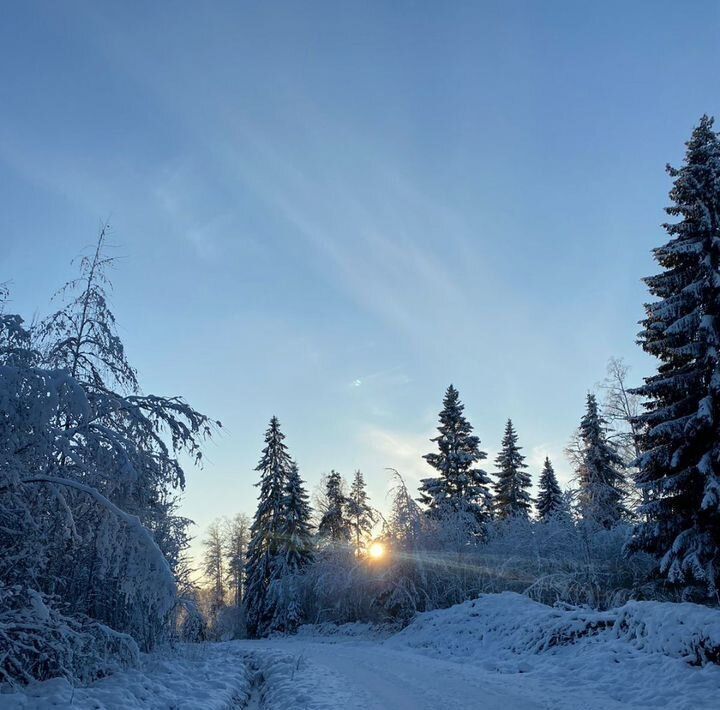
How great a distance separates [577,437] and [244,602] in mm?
23666

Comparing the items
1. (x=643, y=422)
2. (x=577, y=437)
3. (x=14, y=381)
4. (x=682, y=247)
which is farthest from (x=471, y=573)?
(x=14, y=381)

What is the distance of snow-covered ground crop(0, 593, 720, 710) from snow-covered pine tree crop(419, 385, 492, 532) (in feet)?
64.7

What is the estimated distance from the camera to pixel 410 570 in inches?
882

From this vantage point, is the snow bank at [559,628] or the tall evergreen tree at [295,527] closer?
the snow bank at [559,628]

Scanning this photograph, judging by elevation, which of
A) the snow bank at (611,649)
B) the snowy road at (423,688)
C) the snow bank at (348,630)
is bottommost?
the snow bank at (348,630)

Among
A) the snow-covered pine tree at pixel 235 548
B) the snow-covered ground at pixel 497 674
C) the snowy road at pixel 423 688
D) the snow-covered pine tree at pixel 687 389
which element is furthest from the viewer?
the snow-covered pine tree at pixel 235 548

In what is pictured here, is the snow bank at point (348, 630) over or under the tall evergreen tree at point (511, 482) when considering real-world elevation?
under

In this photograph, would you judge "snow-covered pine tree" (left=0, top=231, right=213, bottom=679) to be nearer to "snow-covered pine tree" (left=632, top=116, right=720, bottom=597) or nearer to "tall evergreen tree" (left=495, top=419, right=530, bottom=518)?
"snow-covered pine tree" (left=632, top=116, right=720, bottom=597)

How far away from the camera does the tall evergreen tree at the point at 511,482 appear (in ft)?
136

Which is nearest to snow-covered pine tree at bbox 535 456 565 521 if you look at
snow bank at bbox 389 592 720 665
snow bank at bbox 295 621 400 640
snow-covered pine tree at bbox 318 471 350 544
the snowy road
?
snow-covered pine tree at bbox 318 471 350 544

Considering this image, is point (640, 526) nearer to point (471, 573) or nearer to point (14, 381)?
point (471, 573)

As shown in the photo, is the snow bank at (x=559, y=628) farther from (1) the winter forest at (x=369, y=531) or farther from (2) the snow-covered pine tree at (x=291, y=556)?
(2) the snow-covered pine tree at (x=291, y=556)

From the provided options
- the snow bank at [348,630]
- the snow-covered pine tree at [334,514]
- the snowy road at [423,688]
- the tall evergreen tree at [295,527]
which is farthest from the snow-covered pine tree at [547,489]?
the snowy road at [423,688]

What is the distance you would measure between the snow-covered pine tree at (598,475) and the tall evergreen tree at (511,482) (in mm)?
8026
